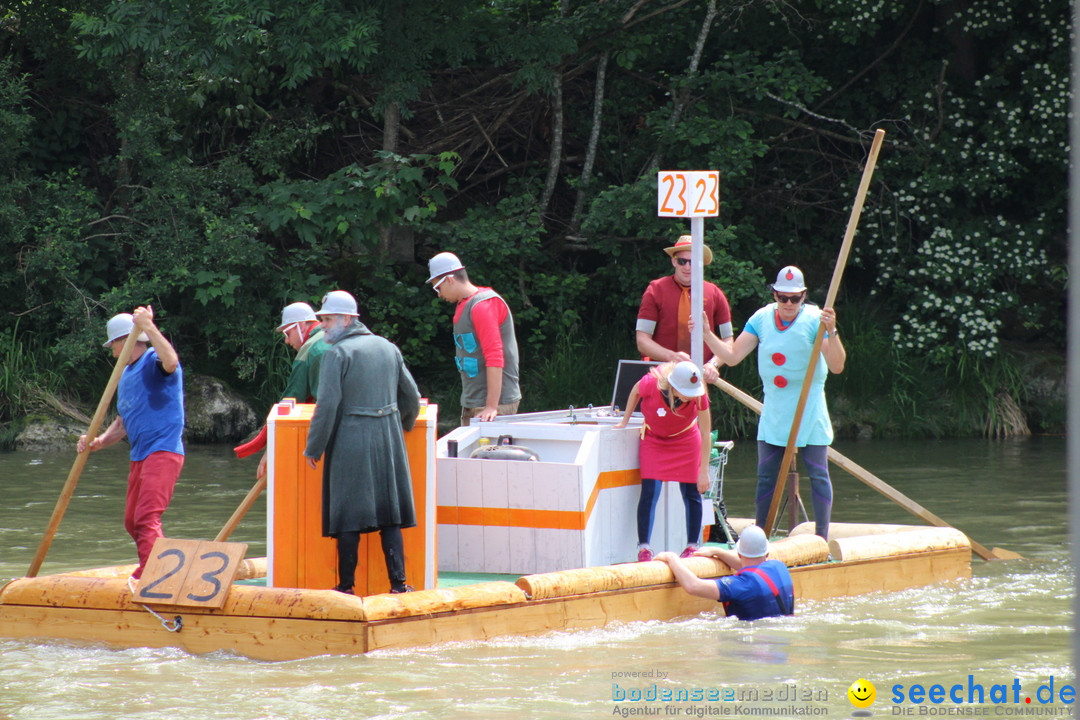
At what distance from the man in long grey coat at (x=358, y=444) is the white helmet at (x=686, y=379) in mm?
1585

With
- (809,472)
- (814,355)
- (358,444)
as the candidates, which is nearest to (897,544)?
(809,472)

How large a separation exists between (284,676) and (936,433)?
12.6 metres

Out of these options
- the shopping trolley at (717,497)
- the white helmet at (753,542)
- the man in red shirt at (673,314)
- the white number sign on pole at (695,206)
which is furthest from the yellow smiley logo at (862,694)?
the man in red shirt at (673,314)

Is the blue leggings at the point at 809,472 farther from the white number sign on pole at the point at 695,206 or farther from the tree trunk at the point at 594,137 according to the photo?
the tree trunk at the point at 594,137

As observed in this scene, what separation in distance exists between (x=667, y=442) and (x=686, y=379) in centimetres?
46

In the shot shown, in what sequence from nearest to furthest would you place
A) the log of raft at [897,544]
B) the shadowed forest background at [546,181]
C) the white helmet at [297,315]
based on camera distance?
the white helmet at [297,315] → the log of raft at [897,544] → the shadowed forest background at [546,181]

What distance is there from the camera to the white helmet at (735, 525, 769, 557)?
7266 mm

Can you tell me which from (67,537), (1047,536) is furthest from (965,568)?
(67,537)

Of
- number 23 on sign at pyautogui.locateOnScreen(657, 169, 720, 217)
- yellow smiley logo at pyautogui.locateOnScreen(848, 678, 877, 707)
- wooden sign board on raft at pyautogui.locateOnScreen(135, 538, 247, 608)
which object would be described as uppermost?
number 23 on sign at pyautogui.locateOnScreen(657, 169, 720, 217)

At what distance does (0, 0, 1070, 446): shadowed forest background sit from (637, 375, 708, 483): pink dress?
28.1ft

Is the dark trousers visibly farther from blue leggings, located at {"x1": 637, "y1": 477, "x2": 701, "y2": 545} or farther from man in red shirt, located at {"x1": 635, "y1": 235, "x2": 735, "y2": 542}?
man in red shirt, located at {"x1": 635, "y1": 235, "x2": 735, "y2": 542}

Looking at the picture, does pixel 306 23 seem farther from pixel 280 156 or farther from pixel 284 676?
pixel 284 676

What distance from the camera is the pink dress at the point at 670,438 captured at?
7602 millimetres

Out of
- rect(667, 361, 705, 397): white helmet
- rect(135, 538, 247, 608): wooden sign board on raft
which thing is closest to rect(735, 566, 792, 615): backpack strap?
rect(667, 361, 705, 397): white helmet
